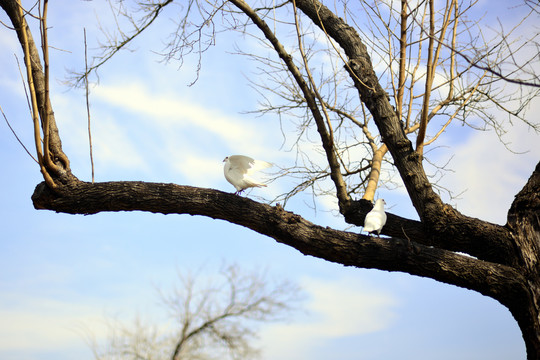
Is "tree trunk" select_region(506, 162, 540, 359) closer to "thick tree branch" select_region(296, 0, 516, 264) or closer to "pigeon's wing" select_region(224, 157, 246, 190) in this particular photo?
"thick tree branch" select_region(296, 0, 516, 264)

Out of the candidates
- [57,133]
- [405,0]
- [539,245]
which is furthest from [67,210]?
[539,245]

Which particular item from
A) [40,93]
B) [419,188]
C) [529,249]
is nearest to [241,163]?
[419,188]

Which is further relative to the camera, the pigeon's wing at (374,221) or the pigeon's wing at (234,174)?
the pigeon's wing at (234,174)

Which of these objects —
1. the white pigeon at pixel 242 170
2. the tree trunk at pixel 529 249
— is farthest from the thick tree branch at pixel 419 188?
the white pigeon at pixel 242 170

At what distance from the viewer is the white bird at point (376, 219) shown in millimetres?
3736

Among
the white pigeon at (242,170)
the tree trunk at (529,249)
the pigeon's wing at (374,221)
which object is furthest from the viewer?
the white pigeon at (242,170)

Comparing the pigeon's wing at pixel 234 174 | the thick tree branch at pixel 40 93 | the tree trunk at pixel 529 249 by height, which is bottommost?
the tree trunk at pixel 529 249

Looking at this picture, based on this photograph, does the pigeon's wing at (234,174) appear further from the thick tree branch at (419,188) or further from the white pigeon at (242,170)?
the thick tree branch at (419,188)

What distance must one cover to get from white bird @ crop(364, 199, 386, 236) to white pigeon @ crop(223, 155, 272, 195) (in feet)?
2.93

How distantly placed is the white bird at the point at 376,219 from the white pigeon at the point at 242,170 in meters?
0.89

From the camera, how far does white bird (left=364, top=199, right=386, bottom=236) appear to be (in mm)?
3736

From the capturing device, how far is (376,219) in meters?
3.76

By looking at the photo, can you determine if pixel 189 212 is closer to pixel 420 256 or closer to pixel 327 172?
pixel 420 256

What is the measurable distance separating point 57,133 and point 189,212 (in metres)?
1.35
